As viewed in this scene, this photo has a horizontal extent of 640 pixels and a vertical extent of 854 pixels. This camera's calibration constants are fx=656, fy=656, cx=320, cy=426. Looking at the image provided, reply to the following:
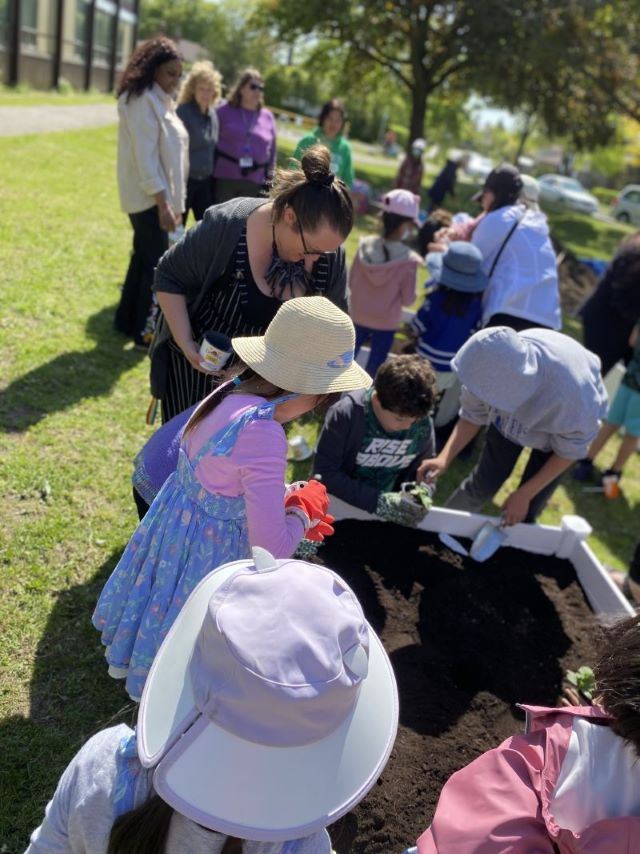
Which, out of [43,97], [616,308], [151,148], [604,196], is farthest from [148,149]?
[604,196]

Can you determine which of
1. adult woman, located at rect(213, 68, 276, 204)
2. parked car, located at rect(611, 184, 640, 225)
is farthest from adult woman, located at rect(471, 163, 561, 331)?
parked car, located at rect(611, 184, 640, 225)

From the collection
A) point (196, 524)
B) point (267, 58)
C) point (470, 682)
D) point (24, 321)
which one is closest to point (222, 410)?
point (196, 524)

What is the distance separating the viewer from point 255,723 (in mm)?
1053

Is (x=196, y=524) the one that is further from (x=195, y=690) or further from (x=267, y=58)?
(x=267, y=58)

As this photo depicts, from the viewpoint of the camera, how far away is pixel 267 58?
4269 cm

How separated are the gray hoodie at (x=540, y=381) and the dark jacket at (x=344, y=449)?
1.73 ft

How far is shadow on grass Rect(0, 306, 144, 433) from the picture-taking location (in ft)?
12.9

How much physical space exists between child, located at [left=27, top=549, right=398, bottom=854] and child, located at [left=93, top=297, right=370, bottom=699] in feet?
1.77

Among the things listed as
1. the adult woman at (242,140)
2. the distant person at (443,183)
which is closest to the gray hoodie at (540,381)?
the adult woman at (242,140)

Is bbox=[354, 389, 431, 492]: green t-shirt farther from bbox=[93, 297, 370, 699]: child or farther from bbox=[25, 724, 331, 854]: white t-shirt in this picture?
bbox=[25, 724, 331, 854]: white t-shirt

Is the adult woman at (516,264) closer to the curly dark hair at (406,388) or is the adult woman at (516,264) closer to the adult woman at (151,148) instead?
the curly dark hair at (406,388)

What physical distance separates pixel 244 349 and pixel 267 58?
47333 millimetres

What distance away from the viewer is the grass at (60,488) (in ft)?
7.55

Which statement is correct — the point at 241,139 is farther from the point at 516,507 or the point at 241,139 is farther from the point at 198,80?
the point at 516,507
